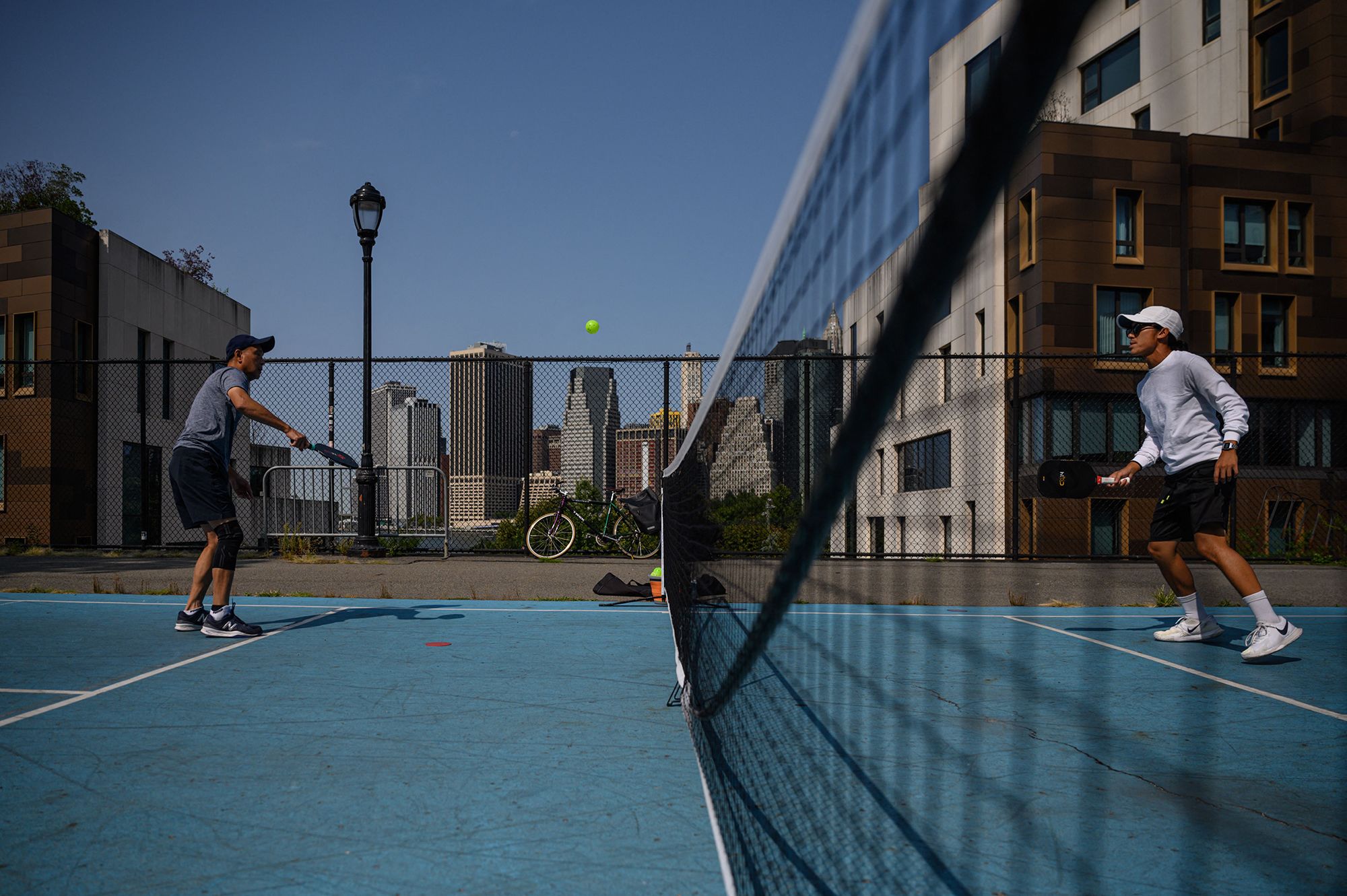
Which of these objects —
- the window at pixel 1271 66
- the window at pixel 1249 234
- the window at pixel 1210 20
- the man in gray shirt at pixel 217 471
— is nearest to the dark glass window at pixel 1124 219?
the window at pixel 1210 20

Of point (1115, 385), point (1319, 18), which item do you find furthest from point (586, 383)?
point (1319, 18)

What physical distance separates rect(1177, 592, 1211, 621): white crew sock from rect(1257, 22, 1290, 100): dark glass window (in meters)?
4.22

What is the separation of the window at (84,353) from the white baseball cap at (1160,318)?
800 inches

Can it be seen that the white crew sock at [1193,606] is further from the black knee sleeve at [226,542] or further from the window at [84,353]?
the window at [84,353]

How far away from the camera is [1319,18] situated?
173 inches

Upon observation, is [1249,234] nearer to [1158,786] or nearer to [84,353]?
[1158,786]

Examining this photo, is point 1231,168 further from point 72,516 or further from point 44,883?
point 72,516

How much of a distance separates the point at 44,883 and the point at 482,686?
2.43 metres

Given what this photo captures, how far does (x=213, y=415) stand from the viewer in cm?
594

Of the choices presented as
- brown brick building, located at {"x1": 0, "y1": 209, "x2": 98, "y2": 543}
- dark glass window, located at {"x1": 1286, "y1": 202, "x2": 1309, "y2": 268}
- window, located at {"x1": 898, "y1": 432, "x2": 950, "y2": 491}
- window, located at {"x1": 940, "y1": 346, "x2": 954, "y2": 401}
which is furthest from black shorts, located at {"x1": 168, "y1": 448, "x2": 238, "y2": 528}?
brown brick building, located at {"x1": 0, "y1": 209, "x2": 98, "y2": 543}

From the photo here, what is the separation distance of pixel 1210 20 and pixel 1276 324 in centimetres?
2010

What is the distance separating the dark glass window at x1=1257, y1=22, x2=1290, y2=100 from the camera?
2.25 metres

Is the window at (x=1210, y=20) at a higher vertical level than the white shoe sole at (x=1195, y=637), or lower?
higher

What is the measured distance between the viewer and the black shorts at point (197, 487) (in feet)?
19.2
